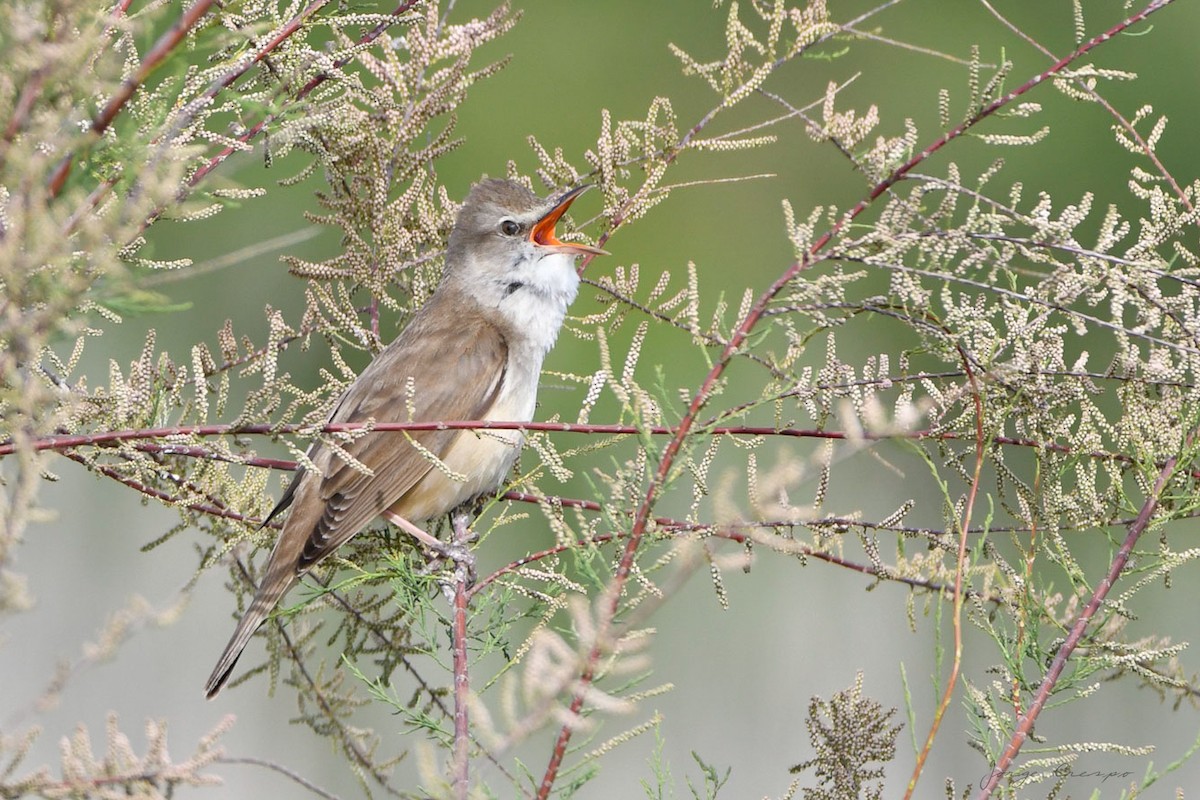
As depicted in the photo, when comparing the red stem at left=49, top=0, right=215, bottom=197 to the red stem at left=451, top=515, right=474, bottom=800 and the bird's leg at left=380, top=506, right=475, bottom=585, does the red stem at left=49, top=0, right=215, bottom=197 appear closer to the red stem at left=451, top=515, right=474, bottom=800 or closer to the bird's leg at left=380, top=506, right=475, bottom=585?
the red stem at left=451, top=515, right=474, bottom=800

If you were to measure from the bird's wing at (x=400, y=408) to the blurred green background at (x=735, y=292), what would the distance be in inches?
90.7

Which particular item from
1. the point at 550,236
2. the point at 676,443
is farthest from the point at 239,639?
the point at 676,443

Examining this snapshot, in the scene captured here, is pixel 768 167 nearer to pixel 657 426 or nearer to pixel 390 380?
pixel 390 380

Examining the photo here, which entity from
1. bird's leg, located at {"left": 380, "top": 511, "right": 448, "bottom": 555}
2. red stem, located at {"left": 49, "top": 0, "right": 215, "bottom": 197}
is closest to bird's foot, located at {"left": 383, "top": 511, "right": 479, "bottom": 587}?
bird's leg, located at {"left": 380, "top": 511, "right": 448, "bottom": 555}

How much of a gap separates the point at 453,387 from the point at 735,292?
2.99 metres

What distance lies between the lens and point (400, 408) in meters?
2.92

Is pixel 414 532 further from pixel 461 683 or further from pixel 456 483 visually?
pixel 461 683

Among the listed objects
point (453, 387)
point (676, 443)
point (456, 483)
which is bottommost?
point (676, 443)

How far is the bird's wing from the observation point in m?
2.76

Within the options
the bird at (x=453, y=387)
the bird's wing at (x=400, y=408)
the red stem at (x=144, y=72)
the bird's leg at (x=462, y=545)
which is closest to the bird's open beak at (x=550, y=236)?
the bird at (x=453, y=387)

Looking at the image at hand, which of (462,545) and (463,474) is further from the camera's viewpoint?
(463,474)

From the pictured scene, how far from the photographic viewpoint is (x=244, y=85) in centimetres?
150

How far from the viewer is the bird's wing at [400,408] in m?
2.76

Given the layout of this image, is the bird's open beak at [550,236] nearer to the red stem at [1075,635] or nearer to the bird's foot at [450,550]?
the bird's foot at [450,550]
